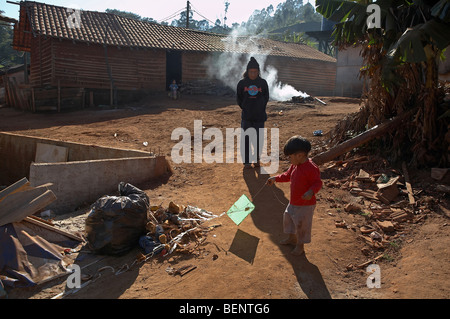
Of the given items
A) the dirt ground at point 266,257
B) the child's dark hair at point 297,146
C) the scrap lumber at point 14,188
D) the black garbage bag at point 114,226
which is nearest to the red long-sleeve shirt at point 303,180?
the child's dark hair at point 297,146

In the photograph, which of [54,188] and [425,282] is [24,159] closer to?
[54,188]

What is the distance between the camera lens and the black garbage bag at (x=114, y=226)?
12.3 ft

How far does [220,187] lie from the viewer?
19.0 ft

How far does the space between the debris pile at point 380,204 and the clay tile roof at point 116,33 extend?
1512 centimetres

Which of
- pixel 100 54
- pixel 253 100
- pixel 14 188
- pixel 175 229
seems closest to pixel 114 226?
pixel 175 229

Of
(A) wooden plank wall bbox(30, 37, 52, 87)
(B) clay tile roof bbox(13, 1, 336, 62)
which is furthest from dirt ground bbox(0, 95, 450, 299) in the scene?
(B) clay tile roof bbox(13, 1, 336, 62)

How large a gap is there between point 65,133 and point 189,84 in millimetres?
10052

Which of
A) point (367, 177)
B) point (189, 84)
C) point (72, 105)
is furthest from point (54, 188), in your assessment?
point (189, 84)

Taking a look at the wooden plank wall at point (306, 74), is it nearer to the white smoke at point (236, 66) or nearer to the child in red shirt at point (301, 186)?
the white smoke at point (236, 66)

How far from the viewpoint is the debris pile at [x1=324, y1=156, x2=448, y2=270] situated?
13.3 feet

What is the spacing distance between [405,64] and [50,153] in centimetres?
754

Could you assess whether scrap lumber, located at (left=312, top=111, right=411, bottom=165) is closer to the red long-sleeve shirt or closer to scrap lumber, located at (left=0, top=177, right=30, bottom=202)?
the red long-sleeve shirt

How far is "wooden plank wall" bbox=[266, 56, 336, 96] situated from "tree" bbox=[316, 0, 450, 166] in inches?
636

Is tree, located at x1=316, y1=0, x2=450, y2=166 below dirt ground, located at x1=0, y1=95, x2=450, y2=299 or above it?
above
